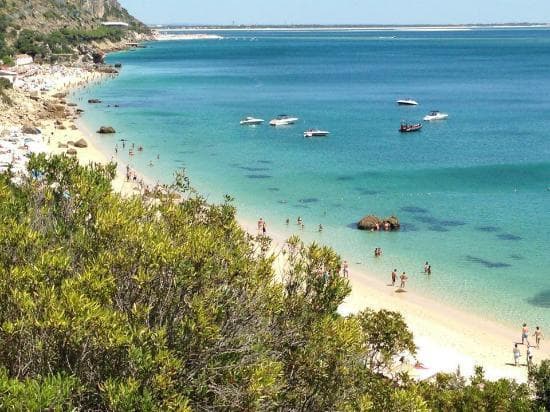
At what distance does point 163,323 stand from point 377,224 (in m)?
31.7

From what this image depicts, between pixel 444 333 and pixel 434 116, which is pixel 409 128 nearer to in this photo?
pixel 434 116

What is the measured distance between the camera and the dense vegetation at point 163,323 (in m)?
8.91

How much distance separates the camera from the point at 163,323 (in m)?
10.2

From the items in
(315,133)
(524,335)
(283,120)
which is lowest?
(524,335)

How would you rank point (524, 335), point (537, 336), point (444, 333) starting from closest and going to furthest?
point (524, 335) < point (537, 336) < point (444, 333)

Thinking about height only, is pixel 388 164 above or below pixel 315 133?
below

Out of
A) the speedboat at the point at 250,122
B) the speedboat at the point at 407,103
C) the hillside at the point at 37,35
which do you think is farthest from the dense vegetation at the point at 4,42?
the speedboat at the point at 407,103

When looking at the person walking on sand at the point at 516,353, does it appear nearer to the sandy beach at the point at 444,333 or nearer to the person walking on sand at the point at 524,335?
the sandy beach at the point at 444,333

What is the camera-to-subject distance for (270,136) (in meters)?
74.1

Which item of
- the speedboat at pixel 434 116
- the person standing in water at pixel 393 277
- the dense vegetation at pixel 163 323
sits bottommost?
the person standing in water at pixel 393 277

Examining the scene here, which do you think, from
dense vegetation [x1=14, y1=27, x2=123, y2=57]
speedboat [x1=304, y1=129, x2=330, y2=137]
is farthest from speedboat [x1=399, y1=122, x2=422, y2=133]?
dense vegetation [x1=14, y1=27, x2=123, y2=57]

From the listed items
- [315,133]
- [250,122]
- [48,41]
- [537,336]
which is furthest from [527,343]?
[48,41]

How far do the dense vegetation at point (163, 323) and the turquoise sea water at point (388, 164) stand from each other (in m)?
20.3

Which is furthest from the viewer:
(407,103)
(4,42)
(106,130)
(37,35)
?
(37,35)
